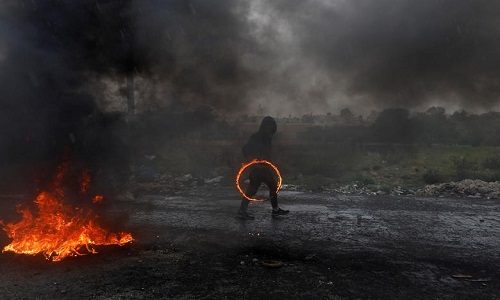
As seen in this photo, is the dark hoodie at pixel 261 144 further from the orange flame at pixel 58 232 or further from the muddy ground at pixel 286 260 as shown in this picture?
the orange flame at pixel 58 232

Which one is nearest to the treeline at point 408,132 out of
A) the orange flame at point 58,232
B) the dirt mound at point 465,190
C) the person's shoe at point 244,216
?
the dirt mound at point 465,190

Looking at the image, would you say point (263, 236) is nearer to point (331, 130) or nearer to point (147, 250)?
point (147, 250)

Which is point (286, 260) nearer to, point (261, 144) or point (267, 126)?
point (261, 144)

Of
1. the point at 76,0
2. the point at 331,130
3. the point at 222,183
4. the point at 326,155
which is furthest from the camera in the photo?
the point at 331,130

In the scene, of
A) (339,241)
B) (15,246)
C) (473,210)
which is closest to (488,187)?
(473,210)

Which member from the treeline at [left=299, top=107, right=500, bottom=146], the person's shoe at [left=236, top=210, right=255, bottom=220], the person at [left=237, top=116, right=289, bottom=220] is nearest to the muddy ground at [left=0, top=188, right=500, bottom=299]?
the person's shoe at [left=236, top=210, right=255, bottom=220]

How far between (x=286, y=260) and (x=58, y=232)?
3506 millimetres

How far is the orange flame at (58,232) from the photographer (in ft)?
17.1

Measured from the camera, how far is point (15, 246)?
5.37m

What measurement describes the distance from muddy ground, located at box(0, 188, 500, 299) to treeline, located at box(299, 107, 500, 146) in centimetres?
1290

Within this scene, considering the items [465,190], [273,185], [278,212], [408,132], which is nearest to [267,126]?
[273,185]

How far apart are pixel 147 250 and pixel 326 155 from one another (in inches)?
519

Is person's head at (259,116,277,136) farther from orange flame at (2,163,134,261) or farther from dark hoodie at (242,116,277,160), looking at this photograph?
orange flame at (2,163,134,261)

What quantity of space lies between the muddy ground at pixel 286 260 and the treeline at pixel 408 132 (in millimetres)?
12901
